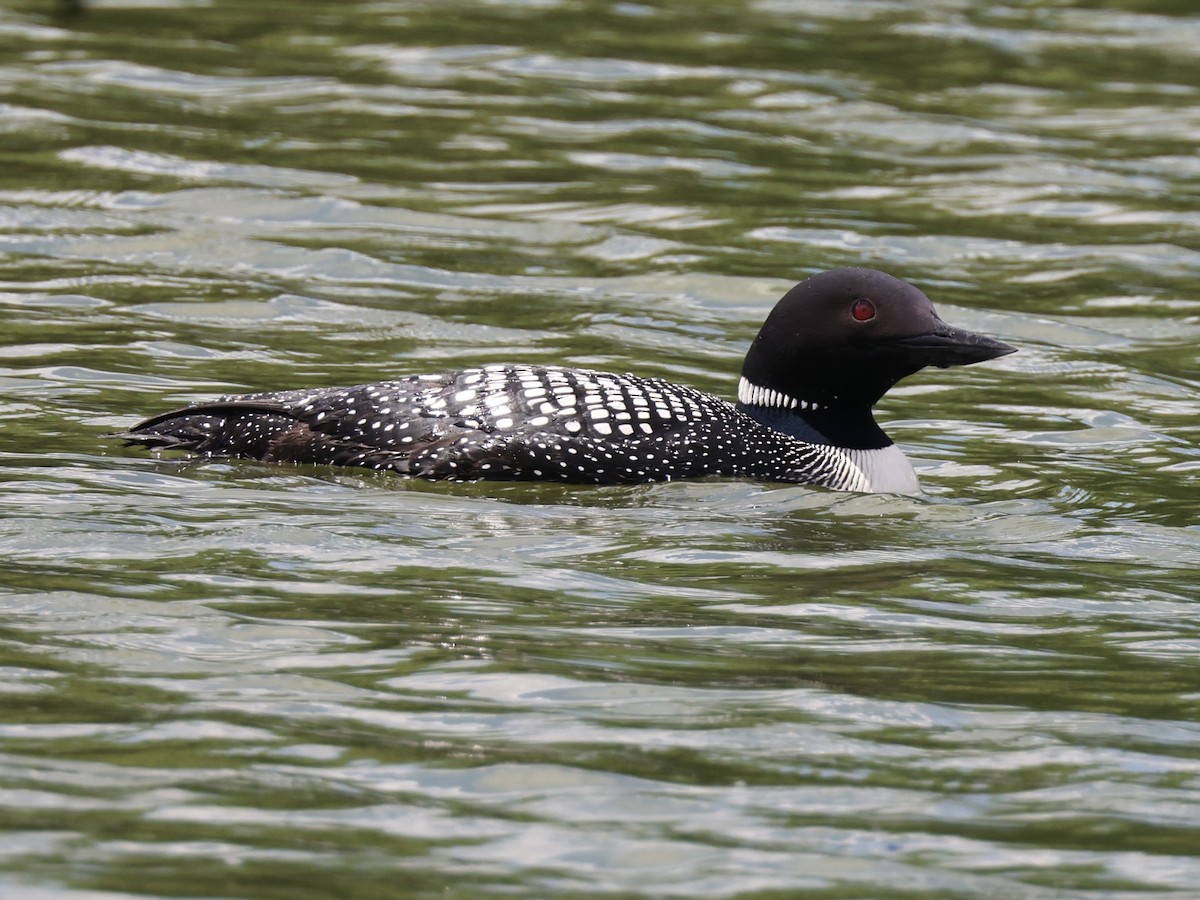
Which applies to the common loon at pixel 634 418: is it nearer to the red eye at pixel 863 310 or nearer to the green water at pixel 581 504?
the red eye at pixel 863 310

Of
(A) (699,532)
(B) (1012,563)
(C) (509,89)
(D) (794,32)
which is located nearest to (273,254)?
(C) (509,89)

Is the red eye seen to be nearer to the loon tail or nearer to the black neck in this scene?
the black neck

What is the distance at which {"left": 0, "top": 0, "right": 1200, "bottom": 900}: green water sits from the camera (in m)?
3.78

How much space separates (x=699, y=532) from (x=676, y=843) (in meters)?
2.44

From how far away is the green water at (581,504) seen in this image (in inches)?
149

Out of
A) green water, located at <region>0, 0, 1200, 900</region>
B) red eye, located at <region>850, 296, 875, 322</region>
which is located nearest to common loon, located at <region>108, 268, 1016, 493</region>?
red eye, located at <region>850, 296, 875, 322</region>

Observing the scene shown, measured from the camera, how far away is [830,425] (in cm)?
709

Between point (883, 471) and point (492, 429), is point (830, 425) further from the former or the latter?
point (492, 429)

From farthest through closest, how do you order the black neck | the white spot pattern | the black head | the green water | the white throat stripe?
1. the white throat stripe
2. the black neck
3. the black head
4. the white spot pattern
5. the green water

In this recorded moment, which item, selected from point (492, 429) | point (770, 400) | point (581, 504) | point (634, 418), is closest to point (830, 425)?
point (770, 400)

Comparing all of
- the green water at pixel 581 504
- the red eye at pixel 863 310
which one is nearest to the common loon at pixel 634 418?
the red eye at pixel 863 310

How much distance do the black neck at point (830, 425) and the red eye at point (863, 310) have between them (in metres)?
0.37

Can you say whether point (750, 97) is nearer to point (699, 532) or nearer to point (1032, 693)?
point (699, 532)

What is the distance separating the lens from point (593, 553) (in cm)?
572
